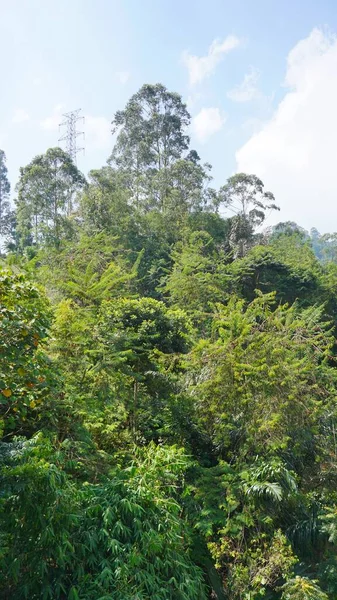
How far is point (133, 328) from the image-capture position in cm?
700

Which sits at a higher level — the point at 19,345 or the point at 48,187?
the point at 48,187

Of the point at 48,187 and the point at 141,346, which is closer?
the point at 141,346

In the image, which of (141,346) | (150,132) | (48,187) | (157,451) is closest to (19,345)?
(157,451)

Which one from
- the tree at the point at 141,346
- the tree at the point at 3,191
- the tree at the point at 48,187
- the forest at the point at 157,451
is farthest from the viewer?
the tree at the point at 3,191

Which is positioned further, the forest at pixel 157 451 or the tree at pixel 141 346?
the tree at pixel 141 346

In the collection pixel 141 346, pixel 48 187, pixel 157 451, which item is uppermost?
pixel 48 187

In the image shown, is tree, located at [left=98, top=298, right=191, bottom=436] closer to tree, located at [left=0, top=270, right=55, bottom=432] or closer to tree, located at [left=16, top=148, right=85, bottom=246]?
tree, located at [left=0, top=270, right=55, bottom=432]

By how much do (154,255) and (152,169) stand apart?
8.28 m

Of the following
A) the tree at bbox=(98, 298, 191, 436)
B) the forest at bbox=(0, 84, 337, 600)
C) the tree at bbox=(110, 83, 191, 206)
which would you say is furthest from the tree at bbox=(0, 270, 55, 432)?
the tree at bbox=(110, 83, 191, 206)

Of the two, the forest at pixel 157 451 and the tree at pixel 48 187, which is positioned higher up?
the tree at pixel 48 187

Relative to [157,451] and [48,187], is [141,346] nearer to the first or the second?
[157,451]

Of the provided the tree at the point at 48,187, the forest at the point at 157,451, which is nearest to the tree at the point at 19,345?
the forest at the point at 157,451

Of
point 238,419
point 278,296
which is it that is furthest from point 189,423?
point 278,296

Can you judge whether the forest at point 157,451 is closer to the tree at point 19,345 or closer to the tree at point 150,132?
the tree at point 19,345
